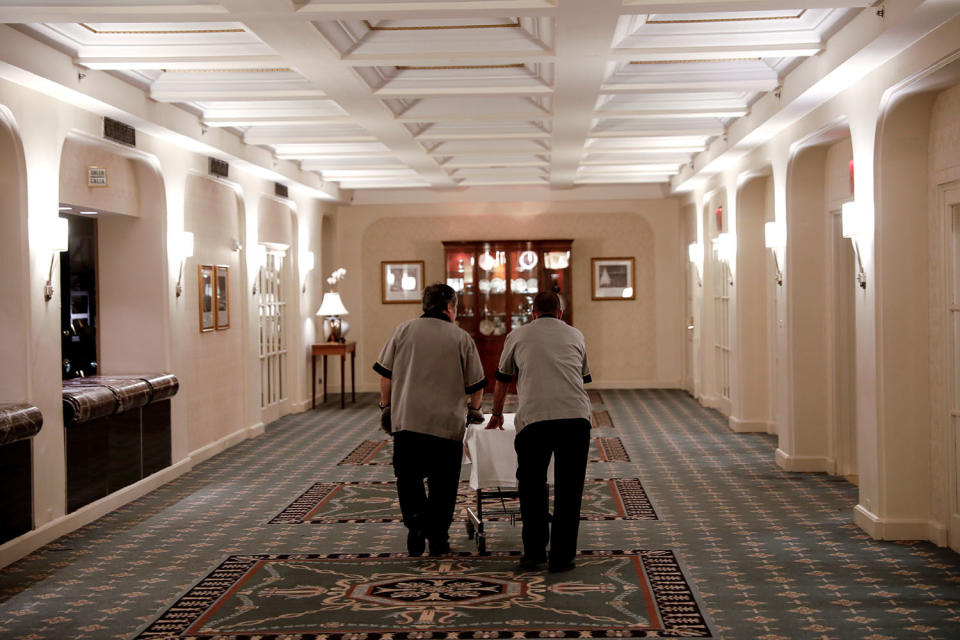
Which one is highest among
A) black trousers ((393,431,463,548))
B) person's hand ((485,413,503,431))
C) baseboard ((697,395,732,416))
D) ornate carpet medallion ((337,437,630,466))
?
person's hand ((485,413,503,431))

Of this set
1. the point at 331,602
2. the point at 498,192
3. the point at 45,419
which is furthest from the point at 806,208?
the point at 498,192

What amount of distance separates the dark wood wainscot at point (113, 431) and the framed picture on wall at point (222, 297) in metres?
1.75

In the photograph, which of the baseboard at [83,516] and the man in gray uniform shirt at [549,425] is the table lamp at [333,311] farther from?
the man in gray uniform shirt at [549,425]

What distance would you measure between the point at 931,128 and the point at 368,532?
4555mm

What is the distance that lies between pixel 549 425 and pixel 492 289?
11.1m

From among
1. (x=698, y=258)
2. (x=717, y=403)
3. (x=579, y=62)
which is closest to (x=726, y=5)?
(x=579, y=62)

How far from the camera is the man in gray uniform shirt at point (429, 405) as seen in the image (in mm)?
6043

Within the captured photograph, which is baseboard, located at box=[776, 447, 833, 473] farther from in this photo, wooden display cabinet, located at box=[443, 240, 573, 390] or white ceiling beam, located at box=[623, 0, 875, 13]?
wooden display cabinet, located at box=[443, 240, 573, 390]

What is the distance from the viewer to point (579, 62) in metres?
7.07

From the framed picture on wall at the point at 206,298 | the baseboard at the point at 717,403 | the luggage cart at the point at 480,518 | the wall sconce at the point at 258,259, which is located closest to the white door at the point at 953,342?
the luggage cart at the point at 480,518

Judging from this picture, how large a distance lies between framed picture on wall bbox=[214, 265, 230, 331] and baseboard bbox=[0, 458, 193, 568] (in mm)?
1770

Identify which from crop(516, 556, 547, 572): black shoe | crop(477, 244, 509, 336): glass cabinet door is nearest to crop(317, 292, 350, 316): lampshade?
crop(477, 244, 509, 336): glass cabinet door

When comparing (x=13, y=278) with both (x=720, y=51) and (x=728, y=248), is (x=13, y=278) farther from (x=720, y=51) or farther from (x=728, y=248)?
(x=728, y=248)

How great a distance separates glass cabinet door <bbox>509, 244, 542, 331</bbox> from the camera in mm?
16641
